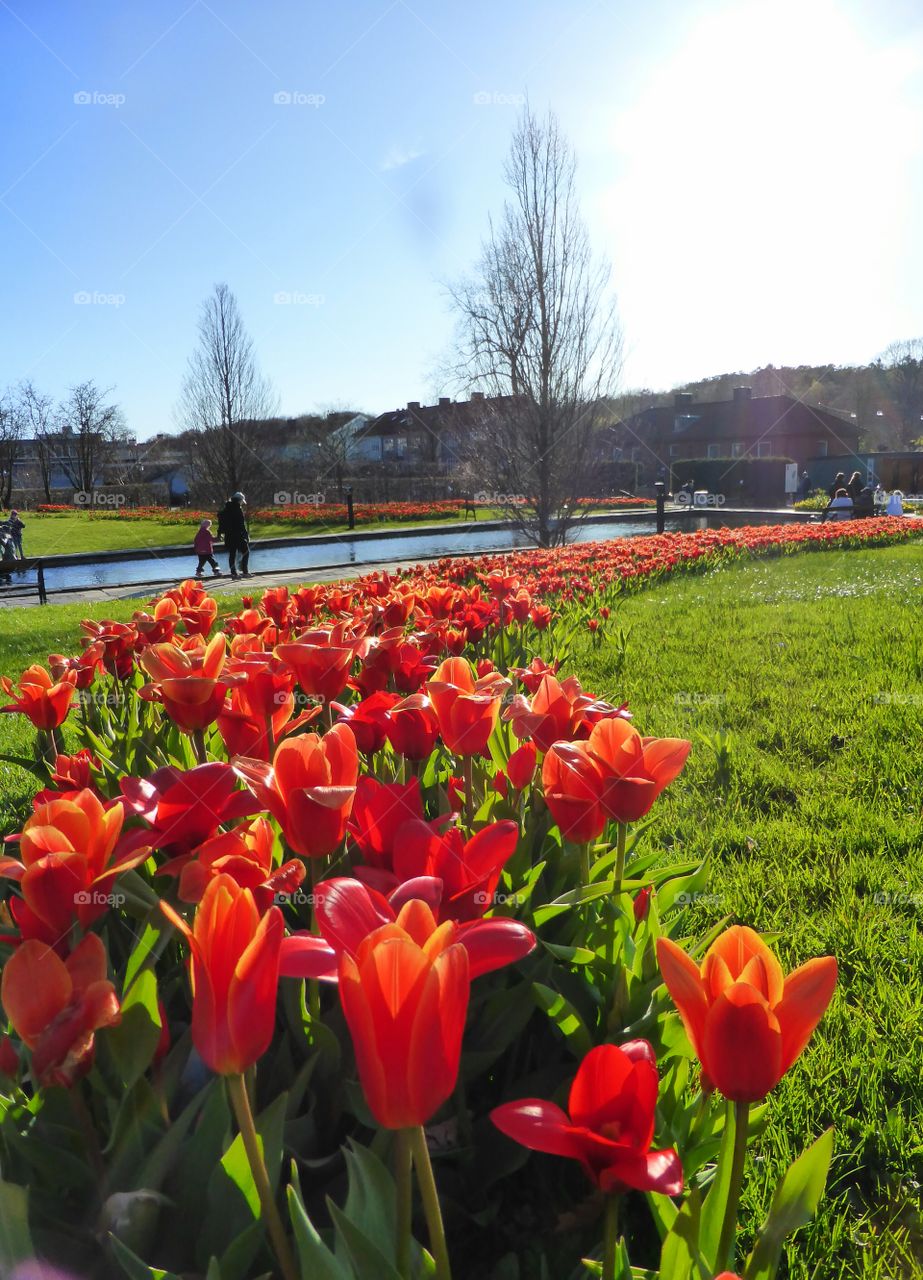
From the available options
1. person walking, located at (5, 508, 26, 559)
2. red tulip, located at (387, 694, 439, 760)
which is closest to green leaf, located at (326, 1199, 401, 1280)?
red tulip, located at (387, 694, 439, 760)

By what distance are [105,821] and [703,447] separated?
5969 centimetres

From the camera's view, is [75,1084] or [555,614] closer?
[75,1084]

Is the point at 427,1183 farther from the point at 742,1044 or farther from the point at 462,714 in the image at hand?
the point at 462,714

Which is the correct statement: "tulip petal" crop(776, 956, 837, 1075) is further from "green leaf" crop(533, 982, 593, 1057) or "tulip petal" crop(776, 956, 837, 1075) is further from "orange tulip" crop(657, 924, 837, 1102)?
"green leaf" crop(533, 982, 593, 1057)

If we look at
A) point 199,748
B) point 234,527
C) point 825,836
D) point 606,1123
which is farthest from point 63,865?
point 234,527

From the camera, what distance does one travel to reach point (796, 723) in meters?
4.22

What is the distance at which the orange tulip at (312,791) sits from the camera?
1058 mm

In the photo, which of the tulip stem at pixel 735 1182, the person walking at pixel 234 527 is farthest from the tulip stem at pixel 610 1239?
the person walking at pixel 234 527

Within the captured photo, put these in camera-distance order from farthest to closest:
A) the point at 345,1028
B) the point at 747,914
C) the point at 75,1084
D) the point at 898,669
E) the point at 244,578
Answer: the point at 244,578, the point at 898,669, the point at 747,914, the point at 345,1028, the point at 75,1084

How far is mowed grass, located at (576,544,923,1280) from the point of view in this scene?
5.43 feet

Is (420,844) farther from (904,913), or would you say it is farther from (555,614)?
(555,614)

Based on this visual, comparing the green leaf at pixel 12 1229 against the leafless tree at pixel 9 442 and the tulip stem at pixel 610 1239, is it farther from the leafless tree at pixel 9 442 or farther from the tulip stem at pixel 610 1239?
the leafless tree at pixel 9 442

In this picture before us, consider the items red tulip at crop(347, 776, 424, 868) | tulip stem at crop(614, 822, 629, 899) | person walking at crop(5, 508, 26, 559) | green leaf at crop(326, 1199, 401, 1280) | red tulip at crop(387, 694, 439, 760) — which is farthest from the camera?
person walking at crop(5, 508, 26, 559)

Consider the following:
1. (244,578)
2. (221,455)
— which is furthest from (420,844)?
(221,455)
